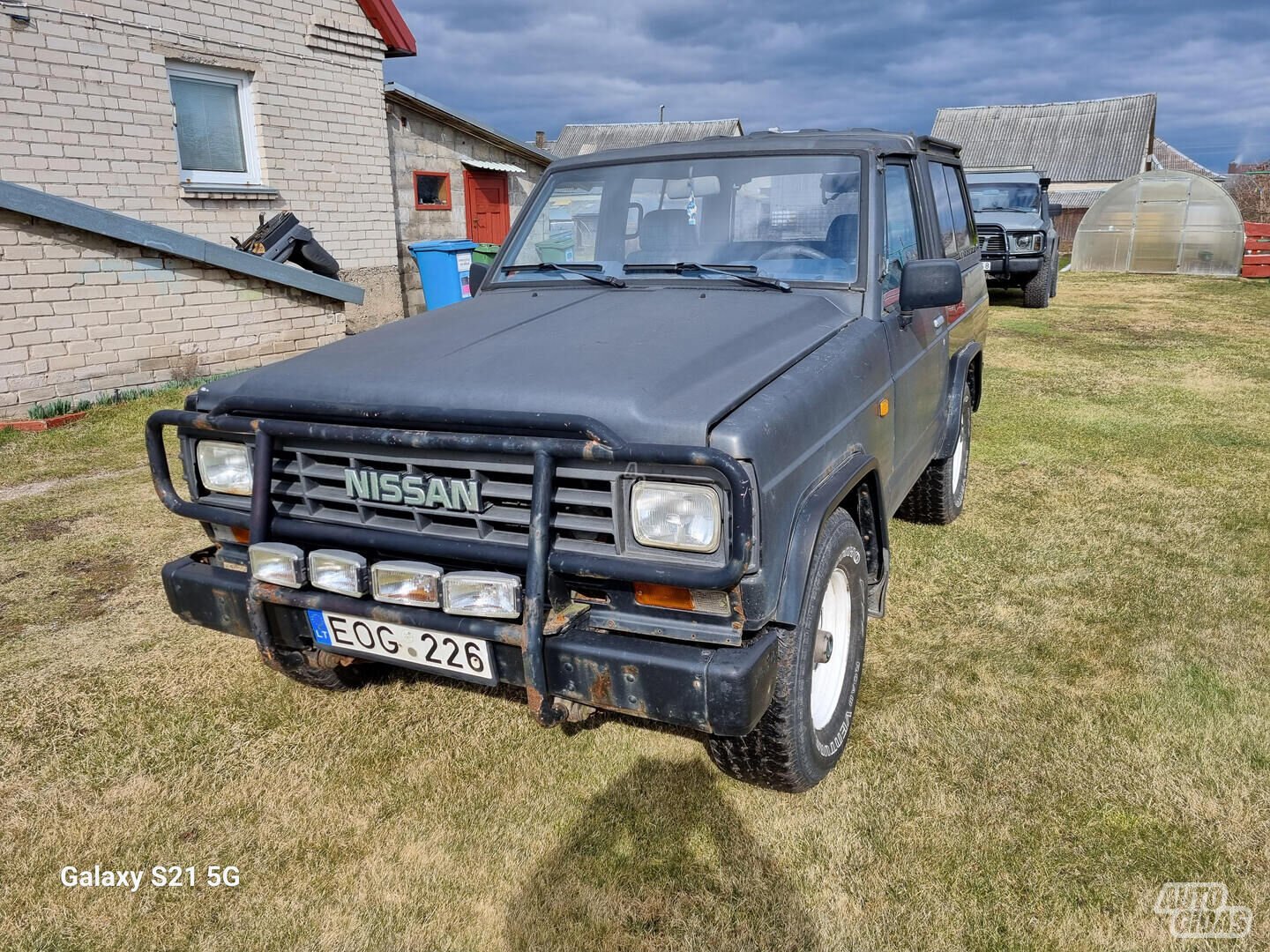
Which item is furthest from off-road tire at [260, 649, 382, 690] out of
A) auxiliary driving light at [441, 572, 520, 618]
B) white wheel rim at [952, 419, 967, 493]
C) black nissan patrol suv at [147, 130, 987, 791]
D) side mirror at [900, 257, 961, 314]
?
white wheel rim at [952, 419, 967, 493]

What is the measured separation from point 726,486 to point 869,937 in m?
1.21

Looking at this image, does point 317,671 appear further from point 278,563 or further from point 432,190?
point 432,190

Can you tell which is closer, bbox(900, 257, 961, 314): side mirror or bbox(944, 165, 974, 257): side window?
bbox(900, 257, 961, 314): side mirror

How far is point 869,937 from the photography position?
221 centimetres

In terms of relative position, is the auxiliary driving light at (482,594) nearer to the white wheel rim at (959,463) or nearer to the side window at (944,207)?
the side window at (944,207)

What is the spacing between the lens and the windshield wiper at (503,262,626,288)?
3404 millimetres

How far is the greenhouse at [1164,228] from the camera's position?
18.5 metres

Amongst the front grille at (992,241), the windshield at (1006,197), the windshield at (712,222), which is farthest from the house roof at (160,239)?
the windshield at (1006,197)

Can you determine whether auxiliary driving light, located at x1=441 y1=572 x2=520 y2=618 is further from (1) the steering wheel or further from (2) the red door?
(2) the red door

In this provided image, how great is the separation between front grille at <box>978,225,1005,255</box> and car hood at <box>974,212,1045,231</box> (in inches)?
7.0

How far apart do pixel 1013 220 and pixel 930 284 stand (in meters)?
12.6

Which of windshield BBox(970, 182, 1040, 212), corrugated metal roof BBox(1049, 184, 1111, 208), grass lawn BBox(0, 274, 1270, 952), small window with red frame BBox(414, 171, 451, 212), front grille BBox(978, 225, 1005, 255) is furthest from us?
corrugated metal roof BBox(1049, 184, 1111, 208)

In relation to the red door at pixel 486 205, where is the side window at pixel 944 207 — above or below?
below

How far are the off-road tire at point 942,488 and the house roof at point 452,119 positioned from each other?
32.9 feet
